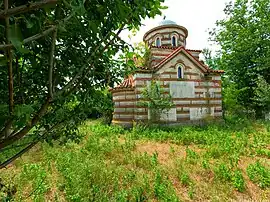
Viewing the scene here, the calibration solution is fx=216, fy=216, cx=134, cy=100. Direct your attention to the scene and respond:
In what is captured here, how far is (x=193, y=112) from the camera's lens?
14.6 metres

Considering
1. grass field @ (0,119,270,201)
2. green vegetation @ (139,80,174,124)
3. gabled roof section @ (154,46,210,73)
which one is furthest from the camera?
gabled roof section @ (154,46,210,73)

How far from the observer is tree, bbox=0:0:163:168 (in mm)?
1190

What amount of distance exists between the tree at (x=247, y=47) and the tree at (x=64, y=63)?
22442 millimetres

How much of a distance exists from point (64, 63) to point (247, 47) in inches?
1064

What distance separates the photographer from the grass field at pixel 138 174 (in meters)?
4.90

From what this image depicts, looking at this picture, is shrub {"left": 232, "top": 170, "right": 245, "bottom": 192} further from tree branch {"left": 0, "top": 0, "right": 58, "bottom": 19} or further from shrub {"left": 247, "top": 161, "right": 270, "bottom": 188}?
tree branch {"left": 0, "top": 0, "right": 58, "bottom": 19}

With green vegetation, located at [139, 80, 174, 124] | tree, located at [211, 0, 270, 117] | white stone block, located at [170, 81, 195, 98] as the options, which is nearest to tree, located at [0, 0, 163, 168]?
green vegetation, located at [139, 80, 174, 124]

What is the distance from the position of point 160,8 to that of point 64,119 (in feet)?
3.99

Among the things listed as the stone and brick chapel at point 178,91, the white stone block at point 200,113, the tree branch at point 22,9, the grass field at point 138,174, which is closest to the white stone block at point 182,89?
the stone and brick chapel at point 178,91

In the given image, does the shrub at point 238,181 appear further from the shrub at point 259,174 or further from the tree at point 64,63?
the tree at point 64,63

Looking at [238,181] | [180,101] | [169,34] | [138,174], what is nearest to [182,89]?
[180,101]

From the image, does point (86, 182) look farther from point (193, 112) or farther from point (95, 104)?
point (193, 112)

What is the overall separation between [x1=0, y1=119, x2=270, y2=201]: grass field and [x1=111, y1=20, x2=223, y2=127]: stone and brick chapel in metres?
5.62

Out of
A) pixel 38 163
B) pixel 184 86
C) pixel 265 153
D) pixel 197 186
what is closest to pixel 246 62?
pixel 184 86
